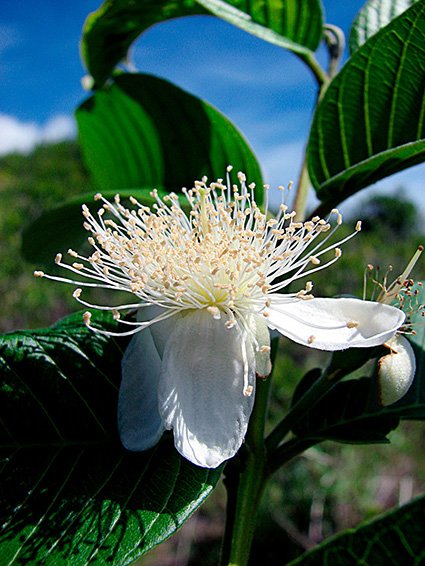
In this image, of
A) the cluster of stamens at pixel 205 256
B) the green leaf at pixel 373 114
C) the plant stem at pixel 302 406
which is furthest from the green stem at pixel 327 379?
the green leaf at pixel 373 114

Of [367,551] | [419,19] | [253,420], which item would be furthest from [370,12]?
[367,551]

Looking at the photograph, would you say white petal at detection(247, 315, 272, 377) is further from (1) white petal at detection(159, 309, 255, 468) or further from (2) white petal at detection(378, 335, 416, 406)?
(2) white petal at detection(378, 335, 416, 406)

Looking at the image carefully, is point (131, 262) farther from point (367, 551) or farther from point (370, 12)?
→ point (370, 12)

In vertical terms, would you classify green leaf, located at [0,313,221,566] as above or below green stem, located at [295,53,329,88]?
below

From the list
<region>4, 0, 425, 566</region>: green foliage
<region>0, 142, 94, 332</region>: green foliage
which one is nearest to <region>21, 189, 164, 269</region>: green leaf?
<region>4, 0, 425, 566</region>: green foliage

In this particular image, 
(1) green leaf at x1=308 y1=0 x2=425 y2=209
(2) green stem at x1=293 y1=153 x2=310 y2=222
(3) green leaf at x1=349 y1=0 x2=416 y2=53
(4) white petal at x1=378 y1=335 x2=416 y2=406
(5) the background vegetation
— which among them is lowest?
(5) the background vegetation

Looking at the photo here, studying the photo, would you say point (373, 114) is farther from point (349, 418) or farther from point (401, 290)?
point (349, 418)

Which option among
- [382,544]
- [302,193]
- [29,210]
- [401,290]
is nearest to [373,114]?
[302,193]
